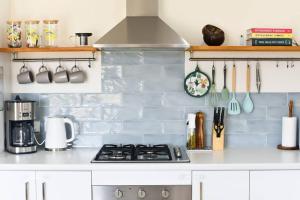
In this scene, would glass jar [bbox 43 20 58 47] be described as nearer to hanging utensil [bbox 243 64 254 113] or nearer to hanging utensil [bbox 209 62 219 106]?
hanging utensil [bbox 209 62 219 106]

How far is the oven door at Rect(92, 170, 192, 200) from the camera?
2.74 m

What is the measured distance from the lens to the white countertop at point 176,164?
2.73 metres

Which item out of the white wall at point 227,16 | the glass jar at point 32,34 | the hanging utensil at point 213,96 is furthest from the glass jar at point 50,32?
the hanging utensil at point 213,96

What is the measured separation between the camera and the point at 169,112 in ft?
11.0

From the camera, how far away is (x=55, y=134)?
3152mm

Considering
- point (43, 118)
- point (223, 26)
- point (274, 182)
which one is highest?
point (223, 26)

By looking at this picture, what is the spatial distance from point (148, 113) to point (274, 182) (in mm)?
1071

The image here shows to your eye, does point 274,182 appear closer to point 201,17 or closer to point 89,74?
point 201,17

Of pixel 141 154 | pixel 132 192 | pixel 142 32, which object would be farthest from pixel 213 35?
pixel 132 192

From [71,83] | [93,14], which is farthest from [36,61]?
[93,14]

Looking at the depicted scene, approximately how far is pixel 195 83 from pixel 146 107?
0.42 meters

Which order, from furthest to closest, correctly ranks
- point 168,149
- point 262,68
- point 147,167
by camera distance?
point 262,68 < point 168,149 < point 147,167

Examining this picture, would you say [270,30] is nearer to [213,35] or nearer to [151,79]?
[213,35]

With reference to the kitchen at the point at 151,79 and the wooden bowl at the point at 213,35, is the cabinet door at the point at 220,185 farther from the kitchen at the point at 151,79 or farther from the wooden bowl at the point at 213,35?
the wooden bowl at the point at 213,35
